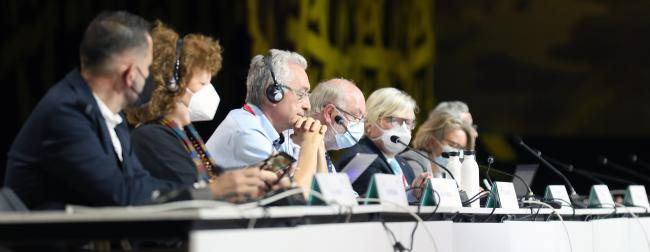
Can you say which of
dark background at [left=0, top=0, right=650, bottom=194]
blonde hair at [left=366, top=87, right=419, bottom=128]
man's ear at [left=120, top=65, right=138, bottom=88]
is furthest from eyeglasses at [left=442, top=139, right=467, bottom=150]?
man's ear at [left=120, top=65, right=138, bottom=88]

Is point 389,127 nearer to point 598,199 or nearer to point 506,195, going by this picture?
point 598,199

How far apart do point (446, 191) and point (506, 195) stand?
1.52ft

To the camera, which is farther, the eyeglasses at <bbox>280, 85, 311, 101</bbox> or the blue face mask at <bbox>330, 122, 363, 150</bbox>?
the blue face mask at <bbox>330, 122, 363, 150</bbox>

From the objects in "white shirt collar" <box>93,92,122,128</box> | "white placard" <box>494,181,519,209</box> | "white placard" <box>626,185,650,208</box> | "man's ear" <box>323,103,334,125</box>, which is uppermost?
"white shirt collar" <box>93,92,122,128</box>

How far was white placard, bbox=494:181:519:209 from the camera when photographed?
4.10m

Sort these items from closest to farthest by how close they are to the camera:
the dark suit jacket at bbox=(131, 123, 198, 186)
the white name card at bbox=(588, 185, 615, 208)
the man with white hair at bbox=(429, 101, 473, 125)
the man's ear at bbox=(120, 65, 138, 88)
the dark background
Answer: the man's ear at bbox=(120, 65, 138, 88)
the dark suit jacket at bbox=(131, 123, 198, 186)
the white name card at bbox=(588, 185, 615, 208)
the man with white hair at bbox=(429, 101, 473, 125)
the dark background

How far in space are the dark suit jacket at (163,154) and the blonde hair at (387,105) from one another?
2154mm

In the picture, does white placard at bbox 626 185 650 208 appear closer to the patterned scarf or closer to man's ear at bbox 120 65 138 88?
the patterned scarf

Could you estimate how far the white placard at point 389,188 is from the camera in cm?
318

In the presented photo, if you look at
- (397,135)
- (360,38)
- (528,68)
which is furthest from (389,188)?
(528,68)

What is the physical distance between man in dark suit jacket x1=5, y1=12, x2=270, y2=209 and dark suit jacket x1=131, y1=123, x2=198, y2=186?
0.20 m

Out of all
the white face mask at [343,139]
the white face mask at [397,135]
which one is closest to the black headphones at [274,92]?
the white face mask at [343,139]

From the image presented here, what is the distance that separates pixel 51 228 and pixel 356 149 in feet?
9.41

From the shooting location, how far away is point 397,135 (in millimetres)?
5152
